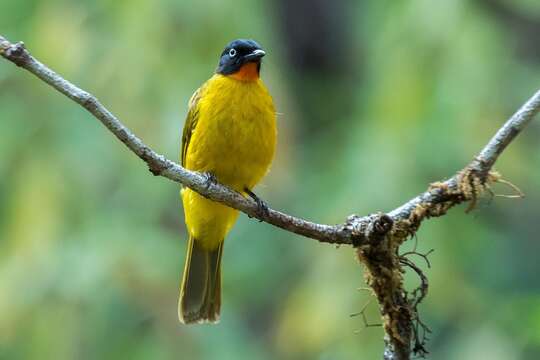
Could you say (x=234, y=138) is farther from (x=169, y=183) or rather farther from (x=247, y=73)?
(x=169, y=183)

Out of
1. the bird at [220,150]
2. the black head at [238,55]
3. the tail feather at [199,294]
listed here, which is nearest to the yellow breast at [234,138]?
the bird at [220,150]

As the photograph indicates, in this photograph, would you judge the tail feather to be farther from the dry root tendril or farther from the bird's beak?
the dry root tendril

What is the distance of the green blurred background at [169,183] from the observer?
18.4 feet

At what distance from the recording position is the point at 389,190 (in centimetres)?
559

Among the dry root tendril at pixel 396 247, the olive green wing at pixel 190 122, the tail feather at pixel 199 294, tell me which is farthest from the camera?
the tail feather at pixel 199 294

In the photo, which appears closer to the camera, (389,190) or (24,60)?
(24,60)

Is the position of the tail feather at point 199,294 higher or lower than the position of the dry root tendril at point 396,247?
higher

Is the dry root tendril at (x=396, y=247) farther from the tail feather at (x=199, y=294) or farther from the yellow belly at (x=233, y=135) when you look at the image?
the tail feather at (x=199, y=294)

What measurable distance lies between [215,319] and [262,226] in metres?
2.79

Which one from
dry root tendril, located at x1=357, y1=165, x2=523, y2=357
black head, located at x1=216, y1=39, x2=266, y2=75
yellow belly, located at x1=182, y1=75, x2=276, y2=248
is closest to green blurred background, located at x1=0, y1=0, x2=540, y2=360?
black head, located at x1=216, y1=39, x2=266, y2=75

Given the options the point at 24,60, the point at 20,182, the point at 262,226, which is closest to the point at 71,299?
the point at 20,182

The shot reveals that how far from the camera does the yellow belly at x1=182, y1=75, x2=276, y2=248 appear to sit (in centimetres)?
460

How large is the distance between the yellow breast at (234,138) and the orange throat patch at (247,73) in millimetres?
175

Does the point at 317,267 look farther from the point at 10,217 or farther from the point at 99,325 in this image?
the point at 10,217
